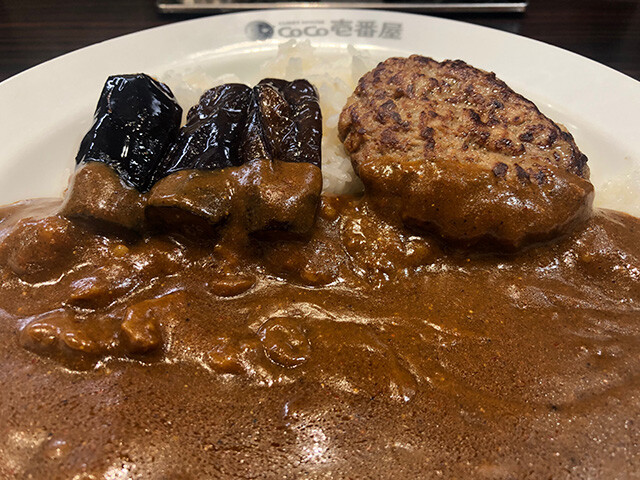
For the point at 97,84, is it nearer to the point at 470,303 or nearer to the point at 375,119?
the point at 375,119

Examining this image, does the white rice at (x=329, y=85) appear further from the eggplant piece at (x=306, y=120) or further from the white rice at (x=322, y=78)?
the eggplant piece at (x=306, y=120)

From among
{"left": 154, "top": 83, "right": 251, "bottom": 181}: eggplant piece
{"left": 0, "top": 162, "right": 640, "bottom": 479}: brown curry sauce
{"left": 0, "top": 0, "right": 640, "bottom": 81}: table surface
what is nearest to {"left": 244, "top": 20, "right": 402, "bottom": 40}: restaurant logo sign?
{"left": 0, "top": 0, "right": 640, "bottom": 81}: table surface

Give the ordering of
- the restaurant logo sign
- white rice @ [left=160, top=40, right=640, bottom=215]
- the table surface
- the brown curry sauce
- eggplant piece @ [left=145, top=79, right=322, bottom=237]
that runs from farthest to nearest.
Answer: the table surface → the restaurant logo sign → white rice @ [left=160, top=40, right=640, bottom=215] → eggplant piece @ [left=145, top=79, right=322, bottom=237] → the brown curry sauce

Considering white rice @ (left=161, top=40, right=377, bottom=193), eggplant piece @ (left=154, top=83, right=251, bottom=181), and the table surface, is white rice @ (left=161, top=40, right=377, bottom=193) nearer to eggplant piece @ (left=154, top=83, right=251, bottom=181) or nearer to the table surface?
eggplant piece @ (left=154, top=83, right=251, bottom=181)

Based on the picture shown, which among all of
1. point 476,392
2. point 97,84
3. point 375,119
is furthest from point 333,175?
point 97,84

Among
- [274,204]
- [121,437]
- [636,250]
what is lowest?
[121,437]
